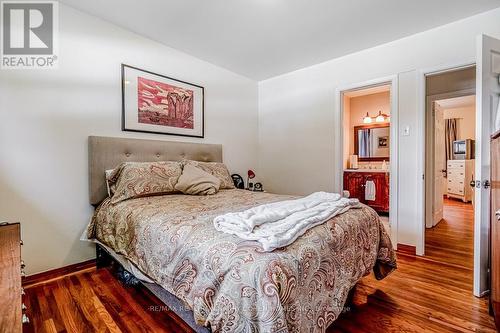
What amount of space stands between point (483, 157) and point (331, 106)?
6.02 feet

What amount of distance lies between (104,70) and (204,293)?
8.00ft

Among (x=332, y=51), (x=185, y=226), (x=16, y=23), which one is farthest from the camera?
(x=332, y=51)

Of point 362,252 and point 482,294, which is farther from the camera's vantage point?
point 482,294

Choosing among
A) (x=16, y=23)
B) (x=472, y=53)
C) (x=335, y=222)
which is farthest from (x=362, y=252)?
(x=16, y=23)

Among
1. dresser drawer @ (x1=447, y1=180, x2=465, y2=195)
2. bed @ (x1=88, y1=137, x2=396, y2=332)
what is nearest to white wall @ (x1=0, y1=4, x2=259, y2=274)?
bed @ (x1=88, y1=137, x2=396, y2=332)

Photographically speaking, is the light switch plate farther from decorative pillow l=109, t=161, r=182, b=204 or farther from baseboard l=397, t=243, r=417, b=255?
decorative pillow l=109, t=161, r=182, b=204

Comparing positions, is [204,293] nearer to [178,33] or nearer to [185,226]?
[185,226]

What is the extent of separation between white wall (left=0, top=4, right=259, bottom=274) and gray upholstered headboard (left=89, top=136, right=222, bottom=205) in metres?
0.09

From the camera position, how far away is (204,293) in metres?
1.04

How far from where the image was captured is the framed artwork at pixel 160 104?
2641 millimetres

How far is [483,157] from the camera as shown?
1.84 meters

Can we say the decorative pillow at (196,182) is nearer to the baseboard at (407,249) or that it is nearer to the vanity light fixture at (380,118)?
the baseboard at (407,249)

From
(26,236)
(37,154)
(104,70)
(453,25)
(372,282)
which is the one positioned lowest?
(372,282)

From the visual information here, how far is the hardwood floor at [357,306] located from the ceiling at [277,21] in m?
2.43
